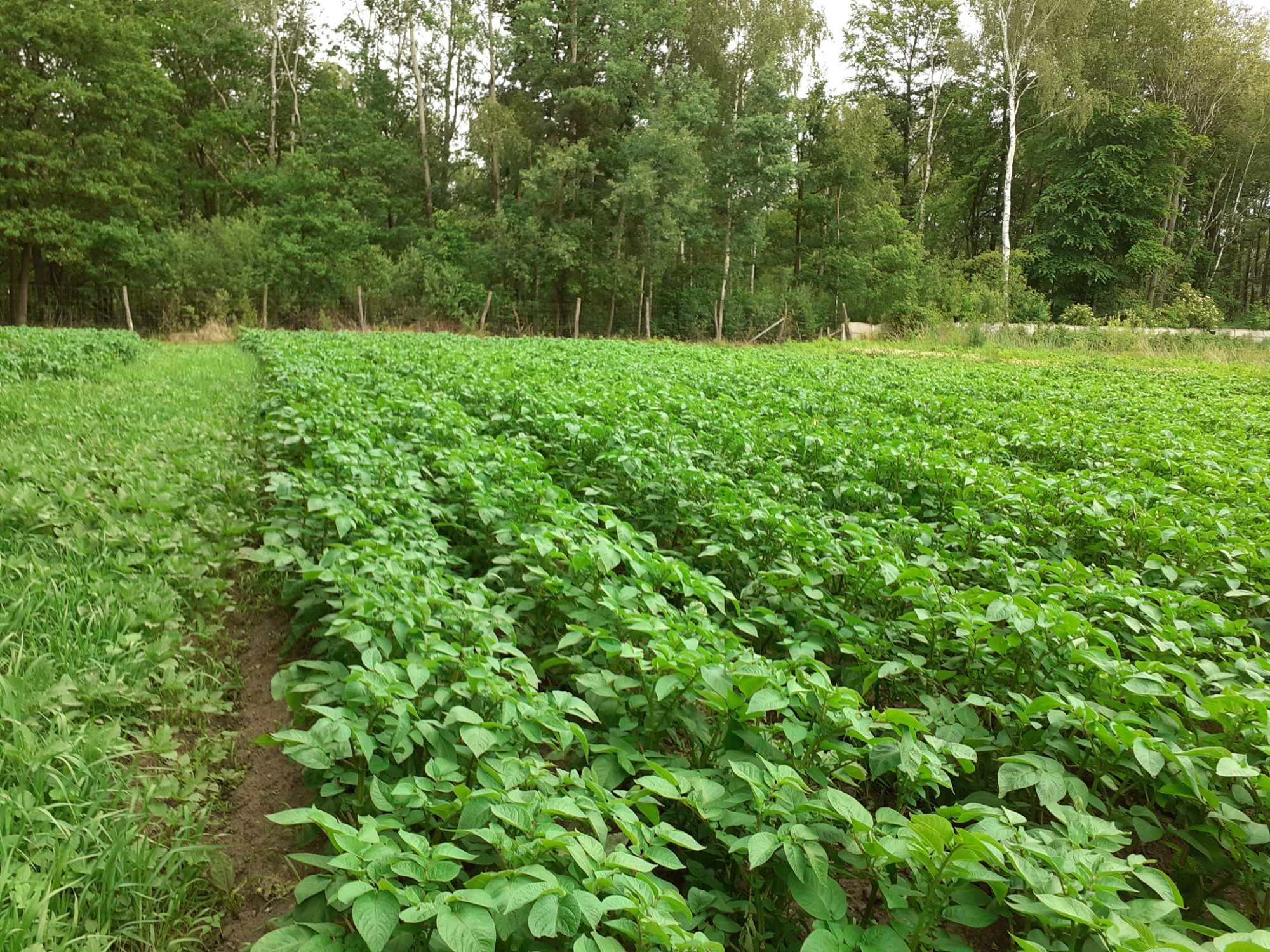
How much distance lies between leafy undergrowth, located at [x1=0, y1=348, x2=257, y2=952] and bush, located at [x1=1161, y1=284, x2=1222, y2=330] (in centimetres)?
3240

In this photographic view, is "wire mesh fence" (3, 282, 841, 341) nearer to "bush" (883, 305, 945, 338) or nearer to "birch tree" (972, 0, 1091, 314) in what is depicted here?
"bush" (883, 305, 945, 338)

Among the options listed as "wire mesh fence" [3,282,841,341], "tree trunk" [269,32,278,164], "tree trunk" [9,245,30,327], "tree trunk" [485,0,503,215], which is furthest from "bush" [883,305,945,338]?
"tree trunk" [9,245,30,327]

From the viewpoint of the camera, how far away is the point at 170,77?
114 ft

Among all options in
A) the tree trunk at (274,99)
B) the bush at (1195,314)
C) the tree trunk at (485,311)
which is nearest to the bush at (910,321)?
the bush at (1195,314)

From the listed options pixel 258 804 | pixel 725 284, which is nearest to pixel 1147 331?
pixel 725 284

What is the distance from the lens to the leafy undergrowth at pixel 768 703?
1495mm

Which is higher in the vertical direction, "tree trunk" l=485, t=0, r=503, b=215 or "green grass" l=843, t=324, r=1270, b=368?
"tree trunk" l=485, t=0, r=503, b=215

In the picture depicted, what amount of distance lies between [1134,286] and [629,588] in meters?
44.5

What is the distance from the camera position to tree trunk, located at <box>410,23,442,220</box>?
1362 inches

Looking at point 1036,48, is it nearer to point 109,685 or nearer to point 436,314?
point 436,314

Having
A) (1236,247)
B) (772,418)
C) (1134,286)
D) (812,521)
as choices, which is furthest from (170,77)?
(1236,247)

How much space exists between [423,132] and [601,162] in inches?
373

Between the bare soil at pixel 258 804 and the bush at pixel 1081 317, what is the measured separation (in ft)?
88.6

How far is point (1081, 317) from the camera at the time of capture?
2503 centimetres
